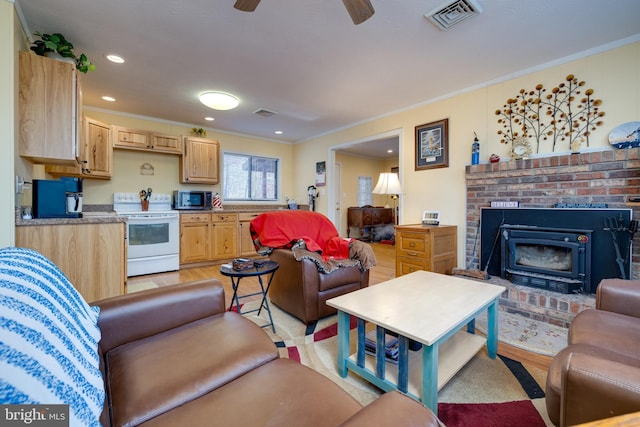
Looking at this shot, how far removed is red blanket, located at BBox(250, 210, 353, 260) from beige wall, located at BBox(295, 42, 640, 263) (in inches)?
63.2

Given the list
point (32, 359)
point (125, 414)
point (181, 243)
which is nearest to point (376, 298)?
point (125, 414)

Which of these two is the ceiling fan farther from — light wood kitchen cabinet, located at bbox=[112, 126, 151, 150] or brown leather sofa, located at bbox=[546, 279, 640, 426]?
light wood kitchen cabinet, located at bbox=[112, 126, 151, 150]

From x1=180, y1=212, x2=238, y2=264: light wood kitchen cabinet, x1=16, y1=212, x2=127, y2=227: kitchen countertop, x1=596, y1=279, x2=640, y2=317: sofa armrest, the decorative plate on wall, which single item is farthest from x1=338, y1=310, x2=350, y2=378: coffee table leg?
x1=180, y1=212, x2=238, y2=264: light wood kitchen cabinet

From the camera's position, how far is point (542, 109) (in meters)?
2.75

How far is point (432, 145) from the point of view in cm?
360

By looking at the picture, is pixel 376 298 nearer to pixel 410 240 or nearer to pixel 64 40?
pixel 410 240

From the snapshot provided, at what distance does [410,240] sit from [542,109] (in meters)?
1.93

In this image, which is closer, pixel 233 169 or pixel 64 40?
pixel 64 40

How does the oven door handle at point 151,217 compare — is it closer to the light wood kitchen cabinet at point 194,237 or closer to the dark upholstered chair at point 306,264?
the light wood kitchen cabinet at point 194,237

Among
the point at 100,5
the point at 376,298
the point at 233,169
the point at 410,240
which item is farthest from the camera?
the point at 233,169

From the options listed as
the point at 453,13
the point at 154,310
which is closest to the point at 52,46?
the point at 154,310

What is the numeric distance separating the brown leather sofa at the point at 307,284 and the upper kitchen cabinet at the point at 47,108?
1.90 metres

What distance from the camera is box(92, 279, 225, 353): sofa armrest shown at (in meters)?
1.11

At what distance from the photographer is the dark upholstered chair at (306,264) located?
2.18 m
